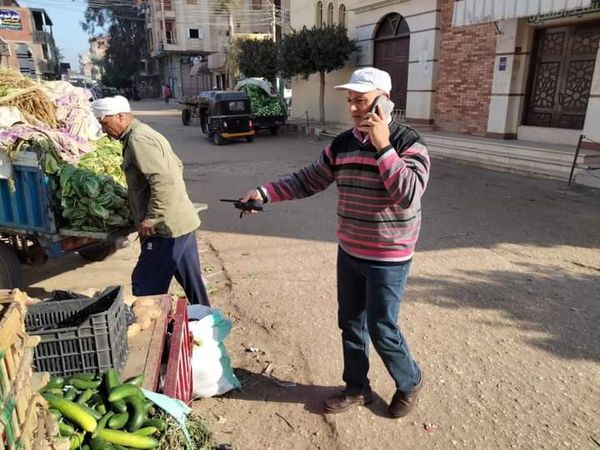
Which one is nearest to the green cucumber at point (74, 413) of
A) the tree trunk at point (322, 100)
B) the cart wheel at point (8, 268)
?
the cart wheel at point (8, 268)

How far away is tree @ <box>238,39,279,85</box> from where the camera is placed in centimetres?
2247

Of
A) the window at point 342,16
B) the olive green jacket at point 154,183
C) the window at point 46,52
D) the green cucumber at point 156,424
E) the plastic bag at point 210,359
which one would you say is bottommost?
the plastic bag at point 210,359

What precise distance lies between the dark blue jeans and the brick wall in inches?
463

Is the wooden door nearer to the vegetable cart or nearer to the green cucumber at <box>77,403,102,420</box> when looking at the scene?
the vegetable cart

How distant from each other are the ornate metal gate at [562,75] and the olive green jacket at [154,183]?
10.7m

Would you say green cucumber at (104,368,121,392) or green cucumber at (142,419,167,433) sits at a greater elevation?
green cucumber at (104,368,121,392)

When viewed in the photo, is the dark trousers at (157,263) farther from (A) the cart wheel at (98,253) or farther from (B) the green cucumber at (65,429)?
(A) the cart wheel at (98,253)

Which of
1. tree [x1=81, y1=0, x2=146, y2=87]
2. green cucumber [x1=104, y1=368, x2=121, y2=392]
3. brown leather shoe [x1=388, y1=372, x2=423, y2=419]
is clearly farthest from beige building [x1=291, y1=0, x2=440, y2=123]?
tree [x1=81, y1=0, x2=146, y2=87]

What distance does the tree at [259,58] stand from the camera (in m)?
22.5

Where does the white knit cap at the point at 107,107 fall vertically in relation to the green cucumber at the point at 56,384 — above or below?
above

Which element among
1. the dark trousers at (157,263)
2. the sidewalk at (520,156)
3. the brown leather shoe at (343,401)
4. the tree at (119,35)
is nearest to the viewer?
the brown leather shoe at (343,401)

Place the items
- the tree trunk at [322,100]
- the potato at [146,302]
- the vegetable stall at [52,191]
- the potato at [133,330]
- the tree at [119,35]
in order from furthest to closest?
the tree at [119,35]
the tree trunk at [322,100]
the vegetable stall at [52,191]
the potato at [146,302]
the potato at [133,330]

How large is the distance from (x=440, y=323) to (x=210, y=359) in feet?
6.70

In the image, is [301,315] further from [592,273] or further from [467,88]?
[467,88]
